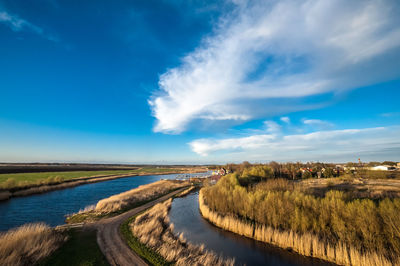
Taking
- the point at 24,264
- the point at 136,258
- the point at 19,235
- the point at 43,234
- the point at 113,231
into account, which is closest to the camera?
the point at 24,264

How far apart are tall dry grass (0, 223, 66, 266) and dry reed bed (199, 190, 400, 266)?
2068 cm

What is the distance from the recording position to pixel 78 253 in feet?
48.8

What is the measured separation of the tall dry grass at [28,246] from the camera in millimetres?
12288

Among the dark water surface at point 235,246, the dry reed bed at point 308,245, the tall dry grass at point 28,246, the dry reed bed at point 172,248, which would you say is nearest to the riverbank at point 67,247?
the tall dry grass at point 28,246

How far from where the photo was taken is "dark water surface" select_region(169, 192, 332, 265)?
1662 cm

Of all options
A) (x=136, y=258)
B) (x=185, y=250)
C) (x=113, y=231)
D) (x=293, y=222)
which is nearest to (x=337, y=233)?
(x=293, y=222)

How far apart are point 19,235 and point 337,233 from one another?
3060 cm

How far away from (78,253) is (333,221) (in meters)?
25.1

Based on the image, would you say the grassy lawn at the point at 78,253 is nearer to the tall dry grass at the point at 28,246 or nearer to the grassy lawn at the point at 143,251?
the tall dry grass at the point at 28,246

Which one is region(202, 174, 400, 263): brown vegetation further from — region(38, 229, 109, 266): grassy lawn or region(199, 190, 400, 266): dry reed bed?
region(38, 229, 109, 266): grassy lawn

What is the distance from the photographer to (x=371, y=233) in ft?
50.1

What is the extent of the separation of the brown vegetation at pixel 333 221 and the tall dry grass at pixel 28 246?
2090 cm

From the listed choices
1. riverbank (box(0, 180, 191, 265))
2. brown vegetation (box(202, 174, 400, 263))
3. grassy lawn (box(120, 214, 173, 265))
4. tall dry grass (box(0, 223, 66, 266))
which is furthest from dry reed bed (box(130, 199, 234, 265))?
brown vegetation (box(202, 174, 400, 263))

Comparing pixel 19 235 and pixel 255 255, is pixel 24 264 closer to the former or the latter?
pixel 19 235
